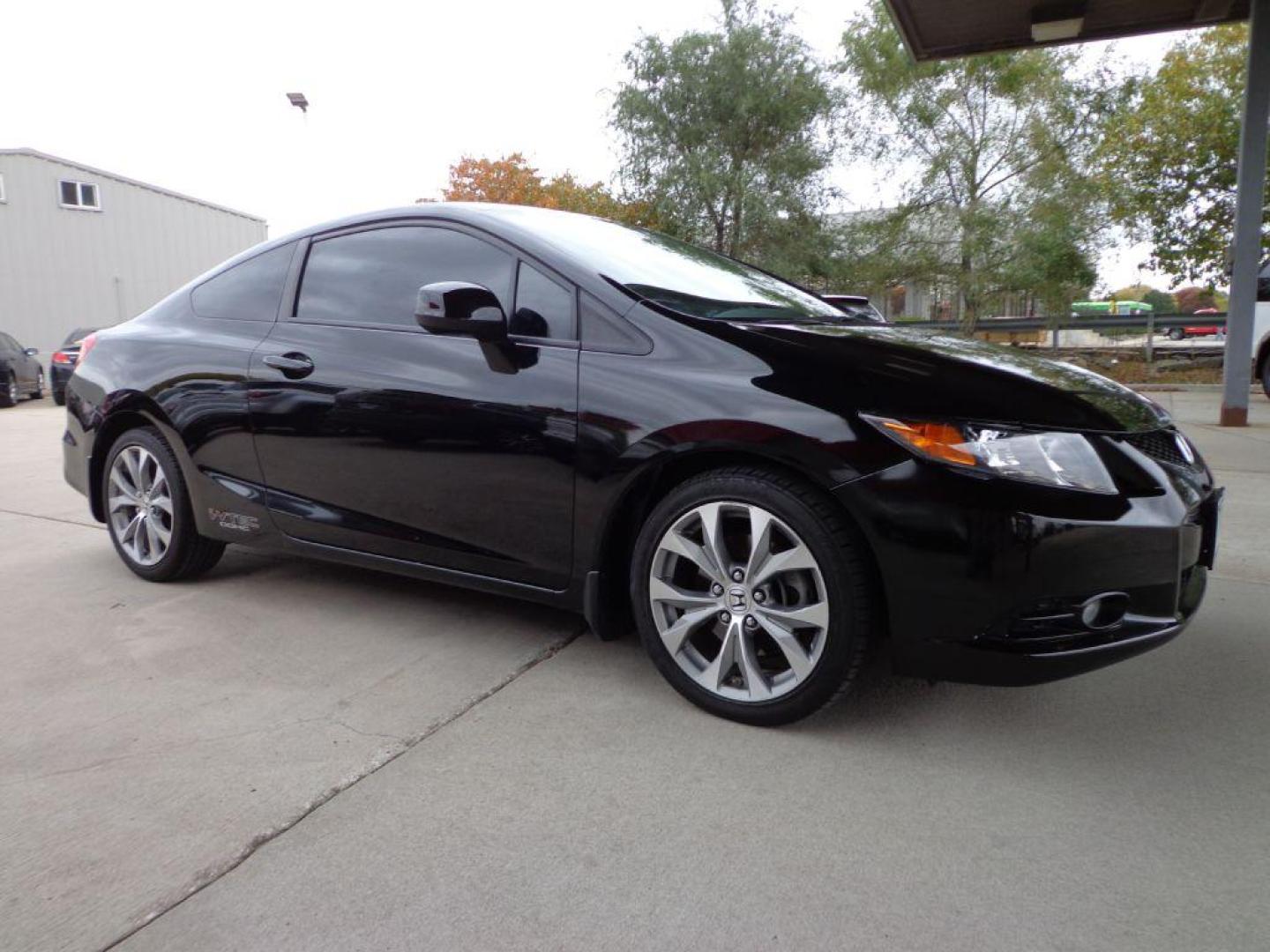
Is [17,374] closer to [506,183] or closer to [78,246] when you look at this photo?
[78,246]

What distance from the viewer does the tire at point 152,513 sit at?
3889 millimetres

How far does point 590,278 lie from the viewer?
9.50 ft

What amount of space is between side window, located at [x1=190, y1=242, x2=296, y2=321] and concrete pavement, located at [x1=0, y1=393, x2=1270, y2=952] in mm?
1232

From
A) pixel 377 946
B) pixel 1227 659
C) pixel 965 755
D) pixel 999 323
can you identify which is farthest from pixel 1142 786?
pixel 999 323

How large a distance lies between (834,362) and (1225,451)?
644 centimetres

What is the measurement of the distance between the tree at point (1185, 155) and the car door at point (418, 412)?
1457cm

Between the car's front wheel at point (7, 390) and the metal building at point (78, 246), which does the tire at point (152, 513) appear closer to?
the car's front wheel at point (7, 390)

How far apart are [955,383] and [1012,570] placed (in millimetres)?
502

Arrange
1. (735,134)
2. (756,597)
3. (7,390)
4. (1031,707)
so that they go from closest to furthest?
1. (756,597)
2. (1031,707)
3. (7,390)
4. (735,134)

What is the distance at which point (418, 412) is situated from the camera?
10.1ft

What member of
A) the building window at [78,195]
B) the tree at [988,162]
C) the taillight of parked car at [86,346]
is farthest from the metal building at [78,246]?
the taillight of parked car at [86,346]

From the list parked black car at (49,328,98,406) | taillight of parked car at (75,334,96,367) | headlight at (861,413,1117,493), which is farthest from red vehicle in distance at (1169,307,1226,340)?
parked black car at (49,328,98,406)

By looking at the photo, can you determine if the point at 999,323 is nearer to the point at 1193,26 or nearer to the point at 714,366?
the point at 1193,26

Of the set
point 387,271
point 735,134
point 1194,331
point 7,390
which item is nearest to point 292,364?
point 387,271
